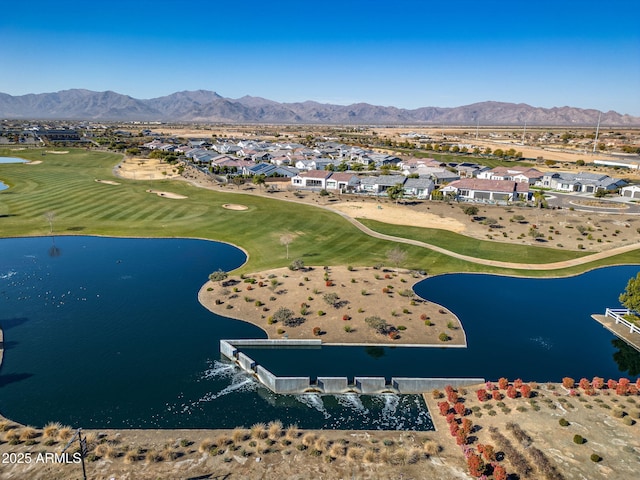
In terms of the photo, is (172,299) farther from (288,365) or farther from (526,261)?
(526,261)

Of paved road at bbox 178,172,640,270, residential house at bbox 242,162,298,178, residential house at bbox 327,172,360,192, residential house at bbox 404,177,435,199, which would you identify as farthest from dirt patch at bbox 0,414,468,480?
residential house at bbox 242,162,298,178

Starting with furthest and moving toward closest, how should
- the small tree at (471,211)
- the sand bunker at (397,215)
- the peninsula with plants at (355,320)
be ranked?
1. the small tree at (471,211)
2. the sand bunker at (397,215)
3. the peninsula with plants at (355,320)

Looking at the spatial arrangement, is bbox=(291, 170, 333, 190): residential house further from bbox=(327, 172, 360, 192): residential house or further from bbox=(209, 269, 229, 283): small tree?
bbox=(209, 269, 229, 283): small tree

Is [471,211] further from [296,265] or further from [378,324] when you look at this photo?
[378,324]

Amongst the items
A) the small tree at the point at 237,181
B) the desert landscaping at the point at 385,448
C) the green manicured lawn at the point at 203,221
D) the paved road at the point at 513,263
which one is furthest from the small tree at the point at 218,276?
the small tree at the point at 237,181

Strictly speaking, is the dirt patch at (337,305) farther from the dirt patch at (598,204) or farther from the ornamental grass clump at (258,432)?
the dirt patch at (598,204)

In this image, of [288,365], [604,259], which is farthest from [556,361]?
[604,259]
